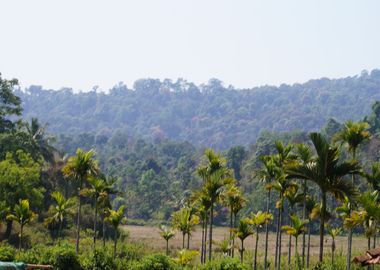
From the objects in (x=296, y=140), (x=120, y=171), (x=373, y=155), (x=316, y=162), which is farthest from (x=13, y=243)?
(x=120, y=171)

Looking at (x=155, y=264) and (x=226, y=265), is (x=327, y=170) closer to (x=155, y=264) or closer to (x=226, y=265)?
(x=226, y=265)

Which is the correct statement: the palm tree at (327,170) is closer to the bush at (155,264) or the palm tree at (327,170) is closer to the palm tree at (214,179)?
the bush at (155,264)

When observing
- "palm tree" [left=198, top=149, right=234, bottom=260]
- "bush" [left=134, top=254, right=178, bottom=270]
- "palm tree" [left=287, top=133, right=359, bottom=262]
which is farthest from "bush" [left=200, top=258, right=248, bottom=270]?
"palm tree" [left=198, top=149, right=234, bottom=260]

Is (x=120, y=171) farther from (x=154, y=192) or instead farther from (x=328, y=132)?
(x=328, y=132)

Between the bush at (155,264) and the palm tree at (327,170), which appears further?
the bush at (155,264)

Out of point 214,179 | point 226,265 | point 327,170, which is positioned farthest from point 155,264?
point 327,170

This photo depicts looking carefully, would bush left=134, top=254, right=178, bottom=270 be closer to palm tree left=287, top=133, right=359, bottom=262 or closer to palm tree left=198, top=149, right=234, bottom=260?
palm tree left=198, top=149, right=234, bottom=260

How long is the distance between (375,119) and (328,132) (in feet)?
80.5

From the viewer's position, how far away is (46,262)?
33812 millimetres

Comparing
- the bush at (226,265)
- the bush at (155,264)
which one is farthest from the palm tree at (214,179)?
the bush at (226,265)

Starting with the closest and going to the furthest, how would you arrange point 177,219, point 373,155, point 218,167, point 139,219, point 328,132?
1. point 218,167
2. point 177,219
3. point 373,155
4. point 139,219
5. point 328,132

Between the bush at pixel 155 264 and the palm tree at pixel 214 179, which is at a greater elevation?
the palm tree at pixel 214 179

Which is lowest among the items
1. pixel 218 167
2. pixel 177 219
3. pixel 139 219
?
pixel 139 219

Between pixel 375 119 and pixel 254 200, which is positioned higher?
pixel 375 119
